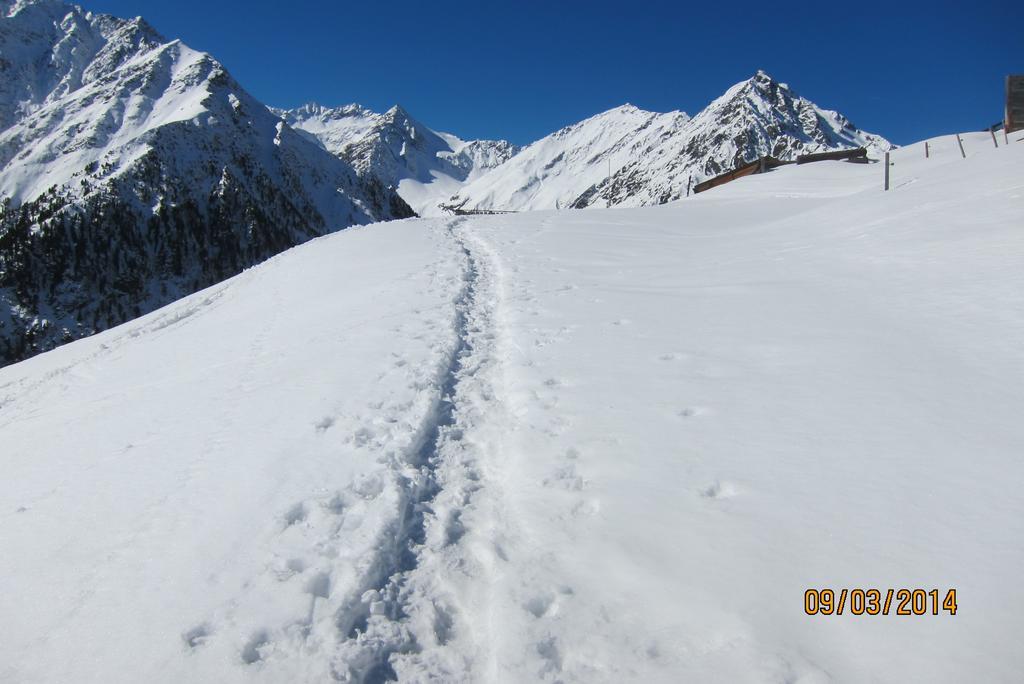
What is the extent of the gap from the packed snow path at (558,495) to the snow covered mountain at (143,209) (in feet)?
490

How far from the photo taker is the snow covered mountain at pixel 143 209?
129375 millimetres

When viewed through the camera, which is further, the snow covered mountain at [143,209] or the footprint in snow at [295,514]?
the snow covered mountain at [143,209]

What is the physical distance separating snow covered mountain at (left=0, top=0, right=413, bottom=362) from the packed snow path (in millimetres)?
149404

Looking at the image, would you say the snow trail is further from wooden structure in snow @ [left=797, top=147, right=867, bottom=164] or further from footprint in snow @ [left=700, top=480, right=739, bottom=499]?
wooden structure in snow @ [left=797, top=147, right=867, bottom=164]

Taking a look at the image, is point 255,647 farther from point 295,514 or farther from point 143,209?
point 143,209

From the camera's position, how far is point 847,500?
4.12 metres

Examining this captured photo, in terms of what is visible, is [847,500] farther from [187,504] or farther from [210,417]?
[210,417]

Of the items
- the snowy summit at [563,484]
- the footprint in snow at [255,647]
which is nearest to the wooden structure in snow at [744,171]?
the snowy summit at [563,484]

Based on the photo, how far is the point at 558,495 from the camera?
189 inches

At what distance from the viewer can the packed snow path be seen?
10.9 ft

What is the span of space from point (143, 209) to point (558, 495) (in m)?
177

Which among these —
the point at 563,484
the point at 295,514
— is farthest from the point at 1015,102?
the point at 295,514

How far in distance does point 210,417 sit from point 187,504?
259cm

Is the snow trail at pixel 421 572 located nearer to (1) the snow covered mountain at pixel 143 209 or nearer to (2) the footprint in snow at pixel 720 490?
(2) the footprint in snow at pixel 720 490
